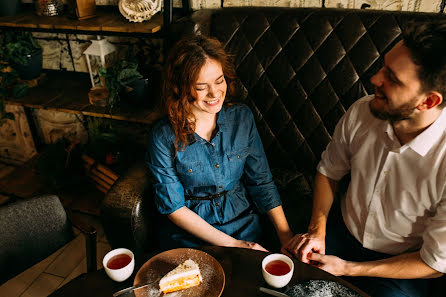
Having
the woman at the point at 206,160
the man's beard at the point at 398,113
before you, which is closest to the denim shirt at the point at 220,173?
the woman at the point at 206,160

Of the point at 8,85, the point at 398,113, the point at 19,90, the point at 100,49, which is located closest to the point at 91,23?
the point at 100,49

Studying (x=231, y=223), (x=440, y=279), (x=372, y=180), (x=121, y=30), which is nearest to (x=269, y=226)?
(x=231, y=223)

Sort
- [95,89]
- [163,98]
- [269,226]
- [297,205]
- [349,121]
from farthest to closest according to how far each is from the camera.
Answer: [95,89] < [297,205] < [269,226] < [163,98] < [349,121]

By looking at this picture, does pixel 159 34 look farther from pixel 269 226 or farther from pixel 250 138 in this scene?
pixel 269 226

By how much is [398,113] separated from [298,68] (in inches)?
29.4

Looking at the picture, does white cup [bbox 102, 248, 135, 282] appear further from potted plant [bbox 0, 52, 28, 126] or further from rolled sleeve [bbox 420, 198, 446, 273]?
potted plant [bbox 0, 52, 28, 126]

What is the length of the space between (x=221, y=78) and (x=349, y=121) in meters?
0.57

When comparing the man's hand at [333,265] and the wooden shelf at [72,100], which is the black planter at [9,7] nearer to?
the wooden shelf at [72,100]

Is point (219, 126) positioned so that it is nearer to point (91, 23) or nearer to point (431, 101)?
point (431, 101)

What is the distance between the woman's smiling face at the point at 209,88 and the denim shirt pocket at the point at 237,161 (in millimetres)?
232

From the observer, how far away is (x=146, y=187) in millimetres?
1741

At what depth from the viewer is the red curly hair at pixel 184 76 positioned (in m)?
1.52

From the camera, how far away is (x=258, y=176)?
1753mm

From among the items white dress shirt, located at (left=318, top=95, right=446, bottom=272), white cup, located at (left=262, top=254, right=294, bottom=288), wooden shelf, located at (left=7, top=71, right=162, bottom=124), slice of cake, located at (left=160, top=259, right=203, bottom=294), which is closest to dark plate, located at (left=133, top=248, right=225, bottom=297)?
slice of cake, located at (left=160, top=259, right=203, bottom=294)
